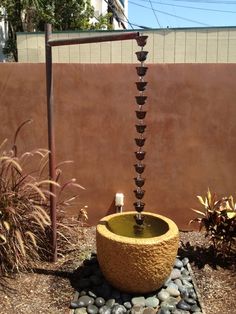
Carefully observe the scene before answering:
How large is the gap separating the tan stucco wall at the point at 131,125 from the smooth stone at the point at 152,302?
180 centimetres

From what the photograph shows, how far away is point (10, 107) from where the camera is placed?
17.6ft

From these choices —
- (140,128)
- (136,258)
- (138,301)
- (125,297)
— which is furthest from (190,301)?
→ (140,128)

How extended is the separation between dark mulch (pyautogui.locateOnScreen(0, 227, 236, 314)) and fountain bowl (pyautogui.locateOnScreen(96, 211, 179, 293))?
511 millimetres

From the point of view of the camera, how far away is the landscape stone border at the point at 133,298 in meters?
3.67

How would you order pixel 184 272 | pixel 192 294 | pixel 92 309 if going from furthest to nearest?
pixel 184 272
pixel 192 294
pixel 92 309

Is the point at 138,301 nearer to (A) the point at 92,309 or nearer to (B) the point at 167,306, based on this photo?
(B) the point at 167,306

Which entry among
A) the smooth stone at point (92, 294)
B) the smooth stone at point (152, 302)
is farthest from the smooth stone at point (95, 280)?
the smooth stone at point (152, 302)

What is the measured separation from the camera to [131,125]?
5289 mm

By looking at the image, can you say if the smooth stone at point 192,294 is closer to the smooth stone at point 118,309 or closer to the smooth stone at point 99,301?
the smooth stone at point 118,309

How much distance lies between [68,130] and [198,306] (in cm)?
269

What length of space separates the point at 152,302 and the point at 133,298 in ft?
0.57

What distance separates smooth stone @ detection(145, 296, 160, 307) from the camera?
12.2 feet

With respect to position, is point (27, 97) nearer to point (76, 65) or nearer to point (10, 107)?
point (10, 107)

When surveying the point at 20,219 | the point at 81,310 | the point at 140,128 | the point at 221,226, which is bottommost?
the point at 81,310
